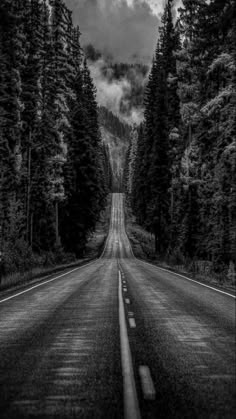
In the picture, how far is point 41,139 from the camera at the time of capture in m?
36.5

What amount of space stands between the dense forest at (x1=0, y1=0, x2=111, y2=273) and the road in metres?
16.5

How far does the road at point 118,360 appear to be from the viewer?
13.8ft

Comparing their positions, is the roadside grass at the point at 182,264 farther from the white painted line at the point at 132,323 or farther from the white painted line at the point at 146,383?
the white painted line at the point at 146,383

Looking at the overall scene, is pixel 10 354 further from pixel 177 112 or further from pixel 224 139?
pixel 177 112

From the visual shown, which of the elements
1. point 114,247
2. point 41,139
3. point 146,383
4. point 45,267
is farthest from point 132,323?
point 114,247

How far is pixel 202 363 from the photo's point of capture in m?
5.75

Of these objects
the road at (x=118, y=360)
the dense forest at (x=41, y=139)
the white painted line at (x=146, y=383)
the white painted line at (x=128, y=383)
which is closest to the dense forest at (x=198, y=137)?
the dense forest at (x=41, y=139)

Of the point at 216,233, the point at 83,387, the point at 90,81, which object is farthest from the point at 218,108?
the point at 90,81

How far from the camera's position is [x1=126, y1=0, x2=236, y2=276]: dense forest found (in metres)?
20.8

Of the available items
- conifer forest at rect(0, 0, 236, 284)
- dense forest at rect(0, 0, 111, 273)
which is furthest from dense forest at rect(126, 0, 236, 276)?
dense forest at rect(0, 0, 111, 273)

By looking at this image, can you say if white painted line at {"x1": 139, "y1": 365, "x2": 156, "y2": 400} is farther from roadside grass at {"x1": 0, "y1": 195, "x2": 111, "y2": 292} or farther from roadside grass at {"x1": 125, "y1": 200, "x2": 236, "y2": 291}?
roadside grass at {"x1": 0, "y1": 195, "x2": 111, "y2": 292}

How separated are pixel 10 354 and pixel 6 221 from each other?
24455 mm

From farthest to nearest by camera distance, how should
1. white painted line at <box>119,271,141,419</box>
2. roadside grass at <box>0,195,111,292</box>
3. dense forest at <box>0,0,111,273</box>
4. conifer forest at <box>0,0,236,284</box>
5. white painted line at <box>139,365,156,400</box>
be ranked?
dense forest at <box>0,0,111,273</box> < conifer forest at <box>0,0,236,284</box> < roadside grass at <box>0,195,111,292</box> < white painted line at <box>139,365,156,400</box> < white painted line at <box>119,271,141,419</box>

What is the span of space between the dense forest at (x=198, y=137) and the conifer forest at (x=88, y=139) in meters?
0.09
